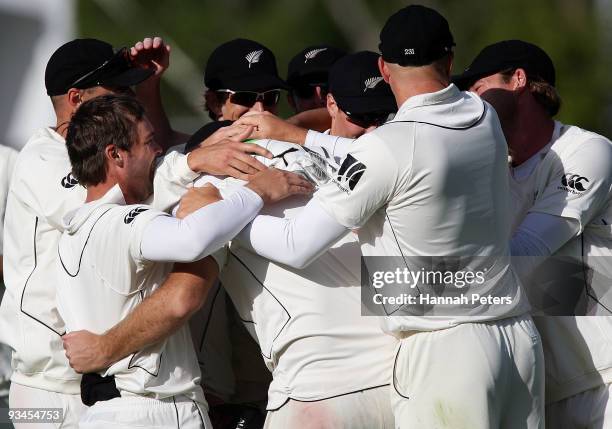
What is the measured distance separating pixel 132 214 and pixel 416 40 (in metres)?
1.27

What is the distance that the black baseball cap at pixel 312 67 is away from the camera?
22.4 ft

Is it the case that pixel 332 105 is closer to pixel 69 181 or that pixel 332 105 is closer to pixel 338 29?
pixel 69 181

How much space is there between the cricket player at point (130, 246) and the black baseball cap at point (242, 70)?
125 centimetres

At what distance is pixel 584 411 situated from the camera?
4.86 meters

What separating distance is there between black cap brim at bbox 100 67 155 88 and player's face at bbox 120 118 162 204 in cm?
94

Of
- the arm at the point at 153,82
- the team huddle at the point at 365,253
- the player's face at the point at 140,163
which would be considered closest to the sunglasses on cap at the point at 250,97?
the arm at the point at 153,82

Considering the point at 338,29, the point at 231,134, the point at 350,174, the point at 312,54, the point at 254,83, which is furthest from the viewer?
the point at 338,29

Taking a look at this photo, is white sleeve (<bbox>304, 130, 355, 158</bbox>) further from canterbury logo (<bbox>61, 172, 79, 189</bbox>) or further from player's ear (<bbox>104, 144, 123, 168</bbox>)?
canterbury logo (<bbox>61, 172, 79, 189</bbox>)

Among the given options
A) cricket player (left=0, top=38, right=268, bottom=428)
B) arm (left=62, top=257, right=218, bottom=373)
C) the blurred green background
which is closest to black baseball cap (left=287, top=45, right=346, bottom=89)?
cricket player (left=0, top=38, right=268, bottom=428)

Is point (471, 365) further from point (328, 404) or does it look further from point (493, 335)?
point (328, 404)

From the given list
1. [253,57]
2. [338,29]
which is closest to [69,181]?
[253,57]

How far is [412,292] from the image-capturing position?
4277 millimetres

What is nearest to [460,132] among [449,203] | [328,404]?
[449,203]

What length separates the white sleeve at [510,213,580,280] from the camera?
15.4 ft
